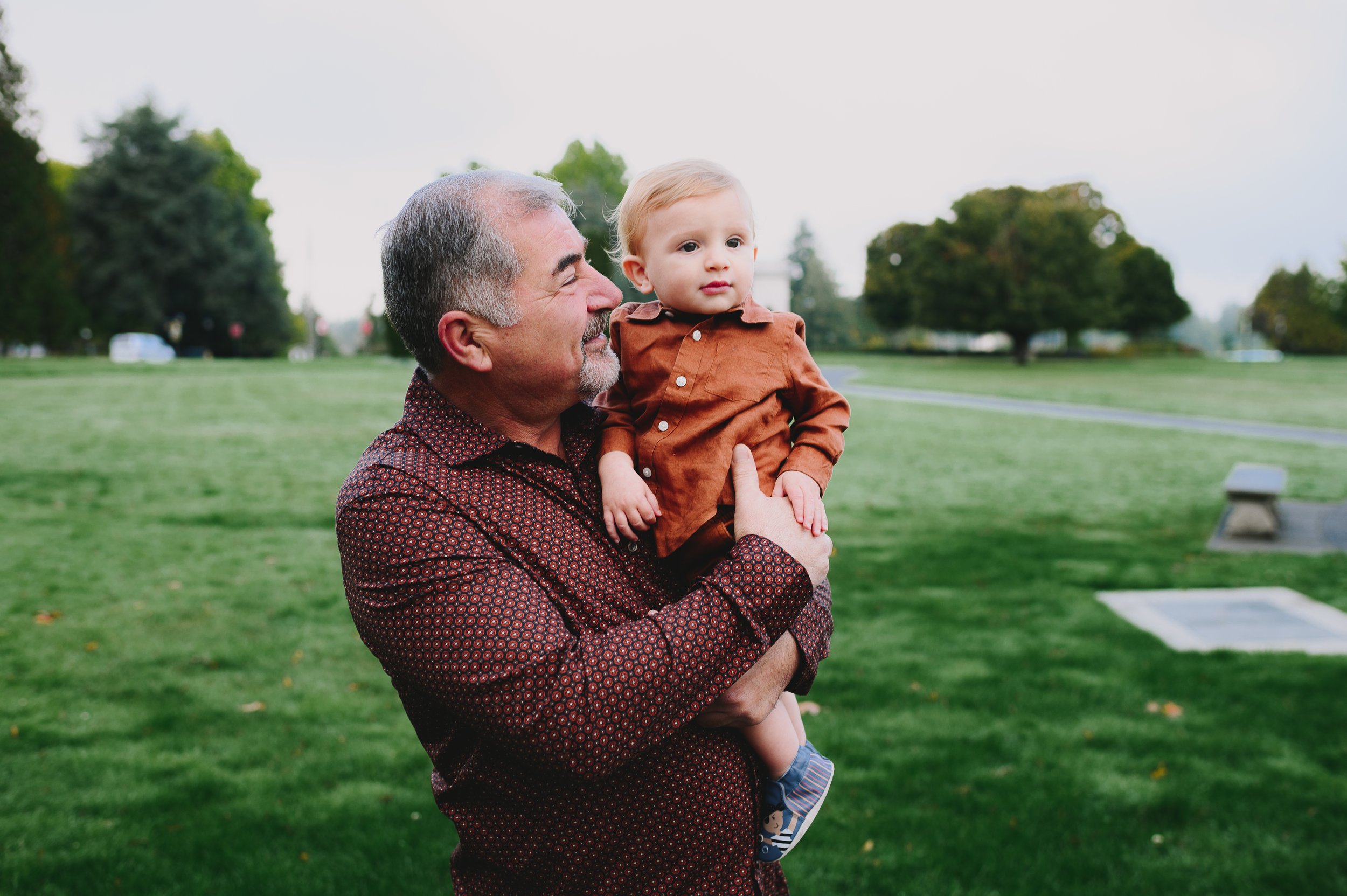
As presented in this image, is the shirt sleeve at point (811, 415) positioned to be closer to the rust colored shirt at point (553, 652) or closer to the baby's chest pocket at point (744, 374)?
the baby's chest pocket at point (744, 374)

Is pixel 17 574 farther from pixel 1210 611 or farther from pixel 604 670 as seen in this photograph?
pixel 1210 611

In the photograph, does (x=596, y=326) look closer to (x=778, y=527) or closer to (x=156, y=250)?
(x=778, y=527)

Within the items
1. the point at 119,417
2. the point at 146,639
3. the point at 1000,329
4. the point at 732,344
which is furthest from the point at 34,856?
the point at 1000,329

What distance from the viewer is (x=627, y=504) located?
5.68 feet

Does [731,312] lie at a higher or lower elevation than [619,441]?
higher

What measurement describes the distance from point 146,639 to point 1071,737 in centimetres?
585

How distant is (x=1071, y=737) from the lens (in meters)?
5.06

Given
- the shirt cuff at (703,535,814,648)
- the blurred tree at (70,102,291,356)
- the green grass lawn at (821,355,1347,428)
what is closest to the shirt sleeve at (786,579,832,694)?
the shirt cuff at (703,535,814,648)

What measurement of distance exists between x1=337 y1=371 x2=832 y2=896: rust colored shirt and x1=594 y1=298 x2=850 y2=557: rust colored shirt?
0.12 metres

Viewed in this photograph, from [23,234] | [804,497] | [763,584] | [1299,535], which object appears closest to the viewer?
[763,584]

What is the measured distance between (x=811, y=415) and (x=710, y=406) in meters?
0.24

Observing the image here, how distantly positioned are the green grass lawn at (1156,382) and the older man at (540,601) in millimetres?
23840

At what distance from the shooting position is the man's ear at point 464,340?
169 cm

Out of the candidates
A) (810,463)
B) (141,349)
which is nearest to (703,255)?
(810,463)
